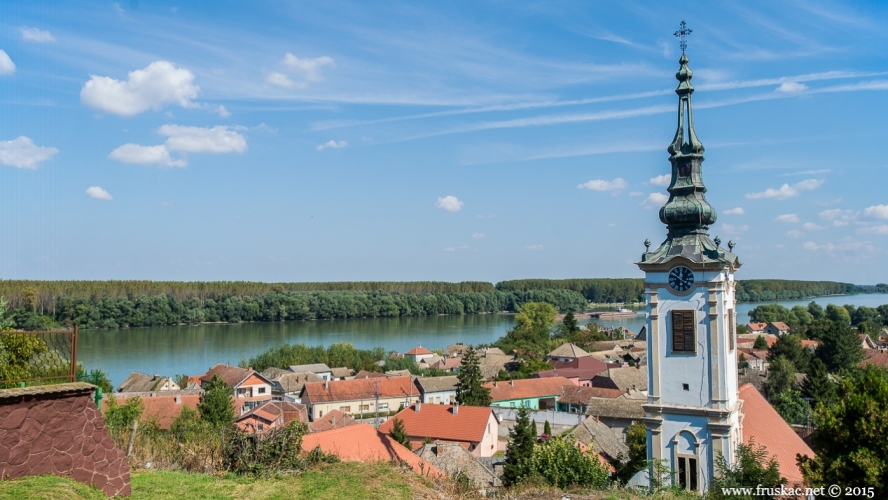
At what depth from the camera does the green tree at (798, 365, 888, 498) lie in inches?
396

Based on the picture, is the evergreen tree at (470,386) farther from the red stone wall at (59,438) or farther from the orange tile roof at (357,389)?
the red stone wall at (59,438)

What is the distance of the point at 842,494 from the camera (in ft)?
33.7

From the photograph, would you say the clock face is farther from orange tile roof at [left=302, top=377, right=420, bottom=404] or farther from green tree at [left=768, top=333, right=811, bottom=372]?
green tree at [left=768, top=333, right=811, bottom=372]

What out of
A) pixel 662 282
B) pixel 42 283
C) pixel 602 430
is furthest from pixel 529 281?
pixel 662 282

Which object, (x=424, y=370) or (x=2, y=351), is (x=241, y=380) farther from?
(x=2, y=351)

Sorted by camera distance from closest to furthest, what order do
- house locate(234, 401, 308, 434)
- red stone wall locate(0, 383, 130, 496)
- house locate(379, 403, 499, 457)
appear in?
red stone wall locate(0, 383, 130, 496)
house locate(379, 403, 499, 457)
house locate(234, 401, 308, 434)

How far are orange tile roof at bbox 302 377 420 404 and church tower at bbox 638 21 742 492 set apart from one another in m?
28.6

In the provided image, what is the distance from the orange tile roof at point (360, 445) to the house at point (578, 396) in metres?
25.9

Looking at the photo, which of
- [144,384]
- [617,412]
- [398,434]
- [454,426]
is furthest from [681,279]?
[144,384]

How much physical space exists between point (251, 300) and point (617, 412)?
83.7m

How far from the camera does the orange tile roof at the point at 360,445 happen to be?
15250 millimetres

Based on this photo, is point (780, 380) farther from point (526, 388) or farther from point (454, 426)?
point (454, 426)

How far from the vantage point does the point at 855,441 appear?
A: 10391mm

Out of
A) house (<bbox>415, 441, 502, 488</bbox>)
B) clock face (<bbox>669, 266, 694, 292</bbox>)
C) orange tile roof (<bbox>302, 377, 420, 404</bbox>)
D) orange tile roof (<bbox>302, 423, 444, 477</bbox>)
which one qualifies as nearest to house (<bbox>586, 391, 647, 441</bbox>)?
house (<bbox>415, 441, 502, 488</bbox>)
